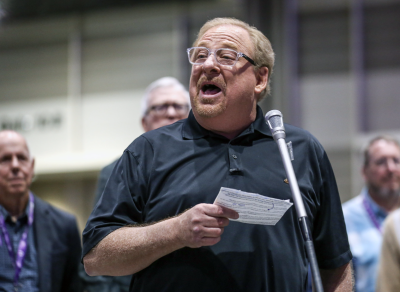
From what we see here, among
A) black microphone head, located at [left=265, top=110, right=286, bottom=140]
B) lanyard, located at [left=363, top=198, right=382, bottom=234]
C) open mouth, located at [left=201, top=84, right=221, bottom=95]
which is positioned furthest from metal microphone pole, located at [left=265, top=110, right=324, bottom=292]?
lanyard, located at [left=363, top=198, right=382, bottom=234]

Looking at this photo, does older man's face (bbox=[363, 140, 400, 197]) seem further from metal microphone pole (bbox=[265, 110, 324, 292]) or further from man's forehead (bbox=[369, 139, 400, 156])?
metal microphone pole (bbox=[265, 110, 324, 292])

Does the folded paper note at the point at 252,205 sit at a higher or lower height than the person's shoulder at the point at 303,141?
lower

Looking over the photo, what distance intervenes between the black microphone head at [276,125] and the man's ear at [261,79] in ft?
1.17

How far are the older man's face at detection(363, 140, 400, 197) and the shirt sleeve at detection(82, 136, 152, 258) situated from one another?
2.54 metres

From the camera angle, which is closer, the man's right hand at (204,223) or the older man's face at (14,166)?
the man's right hand at (204,223)

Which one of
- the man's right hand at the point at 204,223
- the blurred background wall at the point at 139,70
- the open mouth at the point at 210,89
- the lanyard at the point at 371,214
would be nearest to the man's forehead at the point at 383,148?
the lanyard at the point at 371,214

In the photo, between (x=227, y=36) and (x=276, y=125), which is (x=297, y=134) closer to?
(x=276, y=125)

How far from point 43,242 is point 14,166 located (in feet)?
1.74

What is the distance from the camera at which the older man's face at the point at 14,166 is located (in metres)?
3.33

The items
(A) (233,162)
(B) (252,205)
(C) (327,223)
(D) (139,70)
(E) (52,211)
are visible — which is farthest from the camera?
(D) (139,70)

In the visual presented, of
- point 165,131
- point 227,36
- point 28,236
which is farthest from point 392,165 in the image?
point 28,236

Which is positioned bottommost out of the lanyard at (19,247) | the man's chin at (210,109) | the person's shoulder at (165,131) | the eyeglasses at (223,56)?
the lanyard at (19,247)

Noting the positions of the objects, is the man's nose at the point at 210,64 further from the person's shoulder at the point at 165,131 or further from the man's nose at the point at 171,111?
the man's nose at the point at 171,111

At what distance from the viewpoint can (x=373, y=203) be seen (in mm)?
3861
